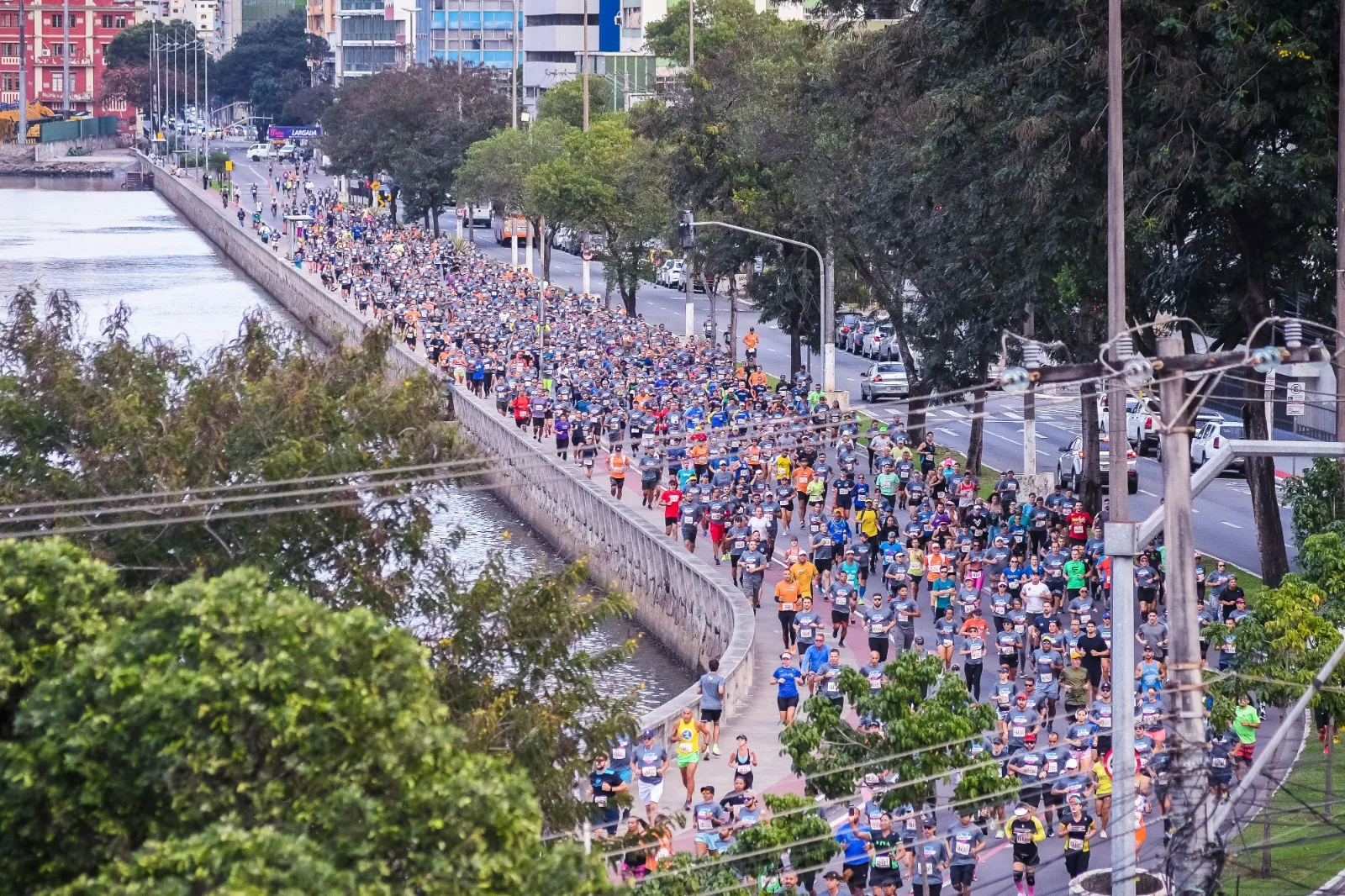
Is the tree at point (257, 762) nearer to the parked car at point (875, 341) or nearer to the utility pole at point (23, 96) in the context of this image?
the parked car at point (875, 341)

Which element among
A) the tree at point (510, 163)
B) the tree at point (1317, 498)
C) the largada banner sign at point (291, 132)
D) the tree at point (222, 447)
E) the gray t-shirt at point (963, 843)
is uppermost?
the largada banner sign at point (291, 132)

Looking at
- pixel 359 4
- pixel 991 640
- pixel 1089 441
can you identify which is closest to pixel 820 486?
pixel 1089 441

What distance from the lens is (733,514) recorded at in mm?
33062

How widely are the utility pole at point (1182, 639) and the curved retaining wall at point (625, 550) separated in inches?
385

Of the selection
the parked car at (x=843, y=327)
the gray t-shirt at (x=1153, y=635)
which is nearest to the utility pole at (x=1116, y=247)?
the gray t-shirt at (x=1153, y=635)

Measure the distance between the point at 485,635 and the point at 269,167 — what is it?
138780 mm

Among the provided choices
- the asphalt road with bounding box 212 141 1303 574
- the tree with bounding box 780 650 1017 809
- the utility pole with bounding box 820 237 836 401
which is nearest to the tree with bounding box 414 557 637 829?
the tree with bounding box 780 650 1017 809

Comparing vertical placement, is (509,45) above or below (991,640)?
above

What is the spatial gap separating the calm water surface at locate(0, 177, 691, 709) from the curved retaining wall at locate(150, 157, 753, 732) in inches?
22.6

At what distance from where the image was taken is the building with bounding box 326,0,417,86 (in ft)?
548

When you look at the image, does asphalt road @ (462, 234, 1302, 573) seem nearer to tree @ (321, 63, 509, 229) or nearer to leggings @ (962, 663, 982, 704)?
leggings @ (962, 663, 982, 704)

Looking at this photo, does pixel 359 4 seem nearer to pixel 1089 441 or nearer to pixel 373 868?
pixel 1089 441

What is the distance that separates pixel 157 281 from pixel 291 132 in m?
89.9

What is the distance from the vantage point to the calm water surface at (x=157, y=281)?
118 ft
